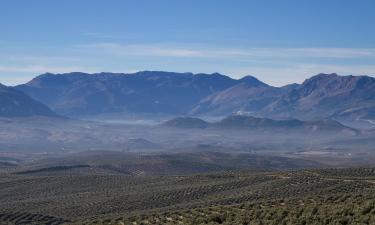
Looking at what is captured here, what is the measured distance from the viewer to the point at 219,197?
5812cm

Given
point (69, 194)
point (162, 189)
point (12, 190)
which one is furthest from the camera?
point (12, 190)

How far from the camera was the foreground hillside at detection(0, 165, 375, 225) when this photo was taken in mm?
33750

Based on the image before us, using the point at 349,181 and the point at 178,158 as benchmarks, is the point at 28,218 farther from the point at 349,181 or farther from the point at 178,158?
the point at 178,158

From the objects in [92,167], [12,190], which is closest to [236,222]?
[12,190]

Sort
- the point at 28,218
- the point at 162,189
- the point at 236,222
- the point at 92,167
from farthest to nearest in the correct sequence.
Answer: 1. the point at 92,167
2. the point at 162,189
3. the point at 28,218
4. the point at 236,222

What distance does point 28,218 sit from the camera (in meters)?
53.2

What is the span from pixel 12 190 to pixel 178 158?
79.6 m

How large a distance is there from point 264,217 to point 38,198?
1713 inches

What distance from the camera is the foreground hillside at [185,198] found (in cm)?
3375

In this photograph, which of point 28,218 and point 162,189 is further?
point 162,189

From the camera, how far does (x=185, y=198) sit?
6075 centimetres

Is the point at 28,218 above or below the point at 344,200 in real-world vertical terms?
below

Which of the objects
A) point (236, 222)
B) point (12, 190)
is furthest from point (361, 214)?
point (12, 190)

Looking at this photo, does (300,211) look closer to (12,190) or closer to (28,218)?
(28,218)
